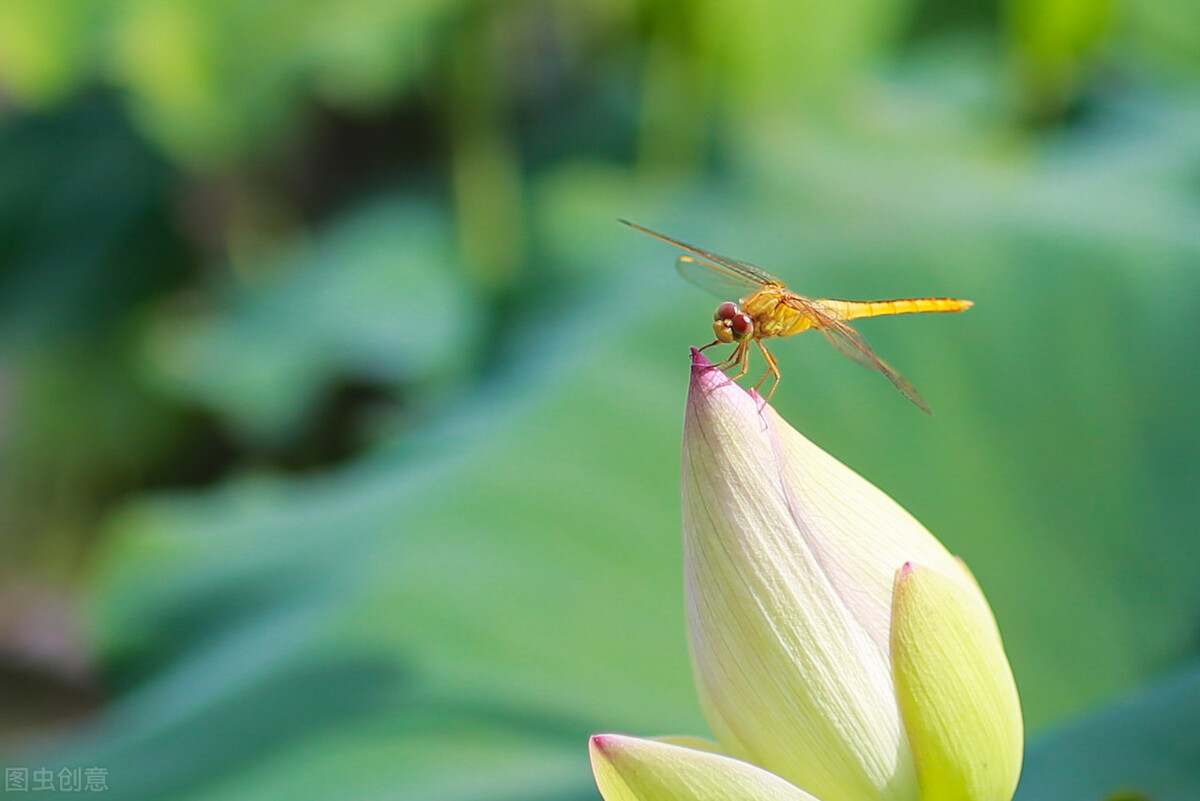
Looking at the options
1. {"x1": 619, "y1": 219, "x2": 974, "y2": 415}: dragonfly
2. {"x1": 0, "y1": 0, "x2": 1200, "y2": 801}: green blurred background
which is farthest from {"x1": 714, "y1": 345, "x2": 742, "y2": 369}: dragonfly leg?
{"x1": 0, "y1": 0, "x2": 1200, "y2": 801}: green blurred background

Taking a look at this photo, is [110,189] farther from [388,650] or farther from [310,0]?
[388,650]

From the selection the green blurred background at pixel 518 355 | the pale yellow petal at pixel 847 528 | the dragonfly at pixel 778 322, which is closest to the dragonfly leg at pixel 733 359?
the dragonfly at pixel 778 322

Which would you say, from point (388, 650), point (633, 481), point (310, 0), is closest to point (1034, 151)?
point (633, 481)

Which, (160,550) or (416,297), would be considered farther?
(416,297)

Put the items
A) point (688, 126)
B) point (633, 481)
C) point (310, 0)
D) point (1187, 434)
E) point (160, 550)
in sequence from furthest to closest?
point (688, 126) < point (310, 0) < point (160, 550) < point (633, 481) < point (1187, 434)

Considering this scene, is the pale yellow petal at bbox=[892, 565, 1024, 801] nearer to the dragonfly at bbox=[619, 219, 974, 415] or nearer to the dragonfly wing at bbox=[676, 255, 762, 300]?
the dragonfly at bbox=[619, 219, 974, 415]
